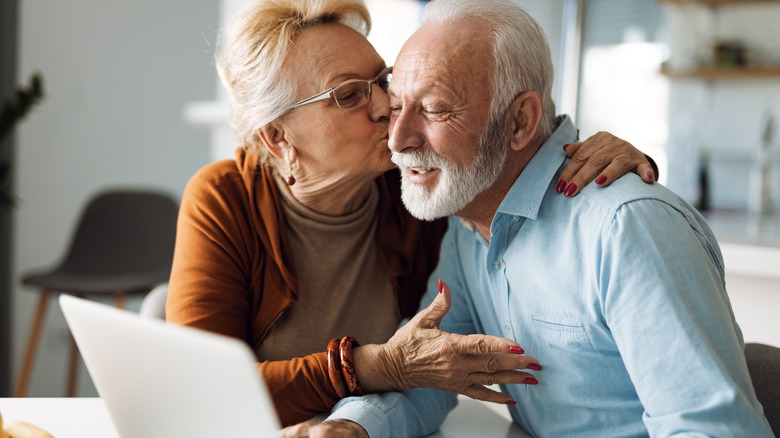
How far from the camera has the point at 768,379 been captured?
1180 mm

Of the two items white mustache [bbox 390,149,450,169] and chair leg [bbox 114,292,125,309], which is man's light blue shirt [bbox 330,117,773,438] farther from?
chair leg [bbox 114,292,125,309]

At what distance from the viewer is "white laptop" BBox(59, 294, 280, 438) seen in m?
0.61

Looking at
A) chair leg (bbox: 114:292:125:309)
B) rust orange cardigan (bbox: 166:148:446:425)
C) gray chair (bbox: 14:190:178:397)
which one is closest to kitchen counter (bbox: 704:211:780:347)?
rust orange cardigan (bbox: 166:148:446:425)

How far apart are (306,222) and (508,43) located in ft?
1.85

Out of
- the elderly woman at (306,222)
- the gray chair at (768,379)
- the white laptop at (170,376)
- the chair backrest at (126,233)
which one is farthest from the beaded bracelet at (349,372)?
the chair backrest at (126,233)

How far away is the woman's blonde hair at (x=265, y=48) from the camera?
1.42 meters

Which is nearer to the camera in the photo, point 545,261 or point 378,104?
point 545,261

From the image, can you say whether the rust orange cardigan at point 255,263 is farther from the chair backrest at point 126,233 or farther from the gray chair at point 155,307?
the chair backrest at point 126,233

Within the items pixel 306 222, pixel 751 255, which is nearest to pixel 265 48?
pixel 306 222

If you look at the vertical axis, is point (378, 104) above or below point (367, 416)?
above

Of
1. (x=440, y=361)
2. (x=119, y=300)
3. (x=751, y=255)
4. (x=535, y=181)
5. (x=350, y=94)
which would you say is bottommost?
(x=119, y=300)

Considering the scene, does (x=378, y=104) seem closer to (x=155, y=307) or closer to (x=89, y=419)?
Result: (x=155, y=307)

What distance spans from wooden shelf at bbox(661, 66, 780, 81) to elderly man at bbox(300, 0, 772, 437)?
10.1 ft

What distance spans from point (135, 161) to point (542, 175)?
3687 millimetres
